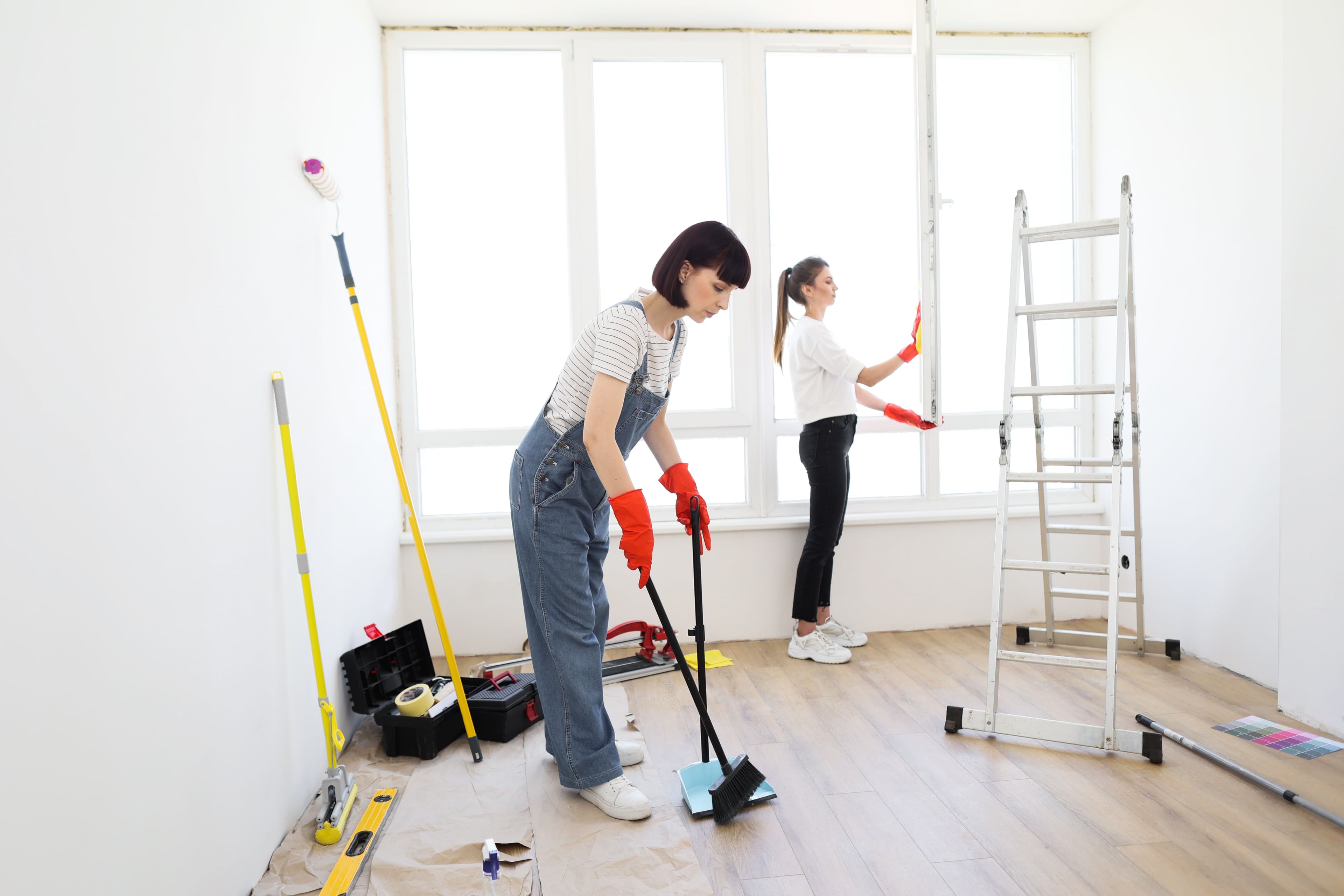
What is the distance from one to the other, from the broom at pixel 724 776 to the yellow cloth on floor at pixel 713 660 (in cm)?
107

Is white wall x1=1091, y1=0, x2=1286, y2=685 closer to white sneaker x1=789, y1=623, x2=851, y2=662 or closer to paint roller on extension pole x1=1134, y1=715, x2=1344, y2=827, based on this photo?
paint roller on extension pole x1=1134, y1=715, x2=1344, y2=827

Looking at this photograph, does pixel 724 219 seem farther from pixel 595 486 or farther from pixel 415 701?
pixel 415 701

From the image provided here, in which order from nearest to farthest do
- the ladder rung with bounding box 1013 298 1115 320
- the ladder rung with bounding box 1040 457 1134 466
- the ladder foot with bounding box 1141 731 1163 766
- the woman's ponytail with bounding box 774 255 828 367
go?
the ladder foot with bounding box 1141 731 1163 766 → the ladder rung with bounding box 1013 298 1115 320 → the ladder rung with bounding box 1040 457 1134 466 → the woman's ponytail with bounding box 774 255 828 367

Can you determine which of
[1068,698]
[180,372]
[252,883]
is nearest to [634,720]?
[252,883]

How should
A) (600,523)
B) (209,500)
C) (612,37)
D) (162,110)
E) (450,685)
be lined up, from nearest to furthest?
1. (162,110)
2. (209,500)
3. (600,523)
4. (450,685)
5. (612,37)

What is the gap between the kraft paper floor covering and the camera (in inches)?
69.6

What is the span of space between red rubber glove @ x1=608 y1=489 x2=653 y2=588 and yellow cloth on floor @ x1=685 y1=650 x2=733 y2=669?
1.36 meters

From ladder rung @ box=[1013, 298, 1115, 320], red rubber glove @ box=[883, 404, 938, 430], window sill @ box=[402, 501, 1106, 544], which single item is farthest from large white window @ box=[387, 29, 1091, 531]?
ladder rung @ box=[1013, 298, 1115, 320]

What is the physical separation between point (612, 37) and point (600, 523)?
2.39 metres

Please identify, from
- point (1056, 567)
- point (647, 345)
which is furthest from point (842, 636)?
point (647, 345)

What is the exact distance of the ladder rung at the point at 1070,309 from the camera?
253 cm

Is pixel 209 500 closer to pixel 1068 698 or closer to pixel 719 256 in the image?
pixel 719 256

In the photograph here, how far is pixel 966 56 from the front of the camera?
370cm

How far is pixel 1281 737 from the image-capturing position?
2352 millimetres
